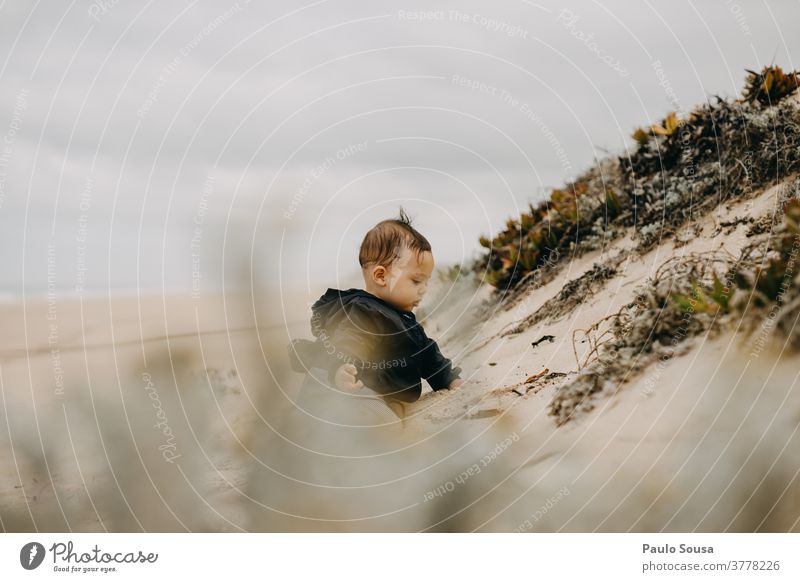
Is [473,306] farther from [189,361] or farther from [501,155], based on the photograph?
[189,361]

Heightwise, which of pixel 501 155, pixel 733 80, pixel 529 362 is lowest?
pixel 529 362

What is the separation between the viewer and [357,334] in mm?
3504

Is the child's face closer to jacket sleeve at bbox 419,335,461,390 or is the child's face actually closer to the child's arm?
the child's arm

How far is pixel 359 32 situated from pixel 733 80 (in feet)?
5.97

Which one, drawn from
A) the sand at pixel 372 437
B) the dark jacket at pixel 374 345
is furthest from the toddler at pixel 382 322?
the sand at pixel 372 437

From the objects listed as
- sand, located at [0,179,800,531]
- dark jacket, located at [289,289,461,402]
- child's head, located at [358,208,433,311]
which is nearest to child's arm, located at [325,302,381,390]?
dark jacket, located at [289,289,461,402]


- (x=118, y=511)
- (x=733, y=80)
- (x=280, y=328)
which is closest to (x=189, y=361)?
(x=280, y=328)

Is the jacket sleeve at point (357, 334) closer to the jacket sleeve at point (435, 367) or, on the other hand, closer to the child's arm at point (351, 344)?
the child's arm at point (351, 344)

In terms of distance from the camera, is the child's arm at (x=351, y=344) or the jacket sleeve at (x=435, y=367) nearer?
the child's arm at (x=351, y=344)

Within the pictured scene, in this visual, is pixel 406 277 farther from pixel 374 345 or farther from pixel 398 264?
pixel 374 345

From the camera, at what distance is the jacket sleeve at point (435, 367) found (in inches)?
143

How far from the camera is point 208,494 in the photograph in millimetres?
3666

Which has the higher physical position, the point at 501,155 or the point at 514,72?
the point at 514,72
